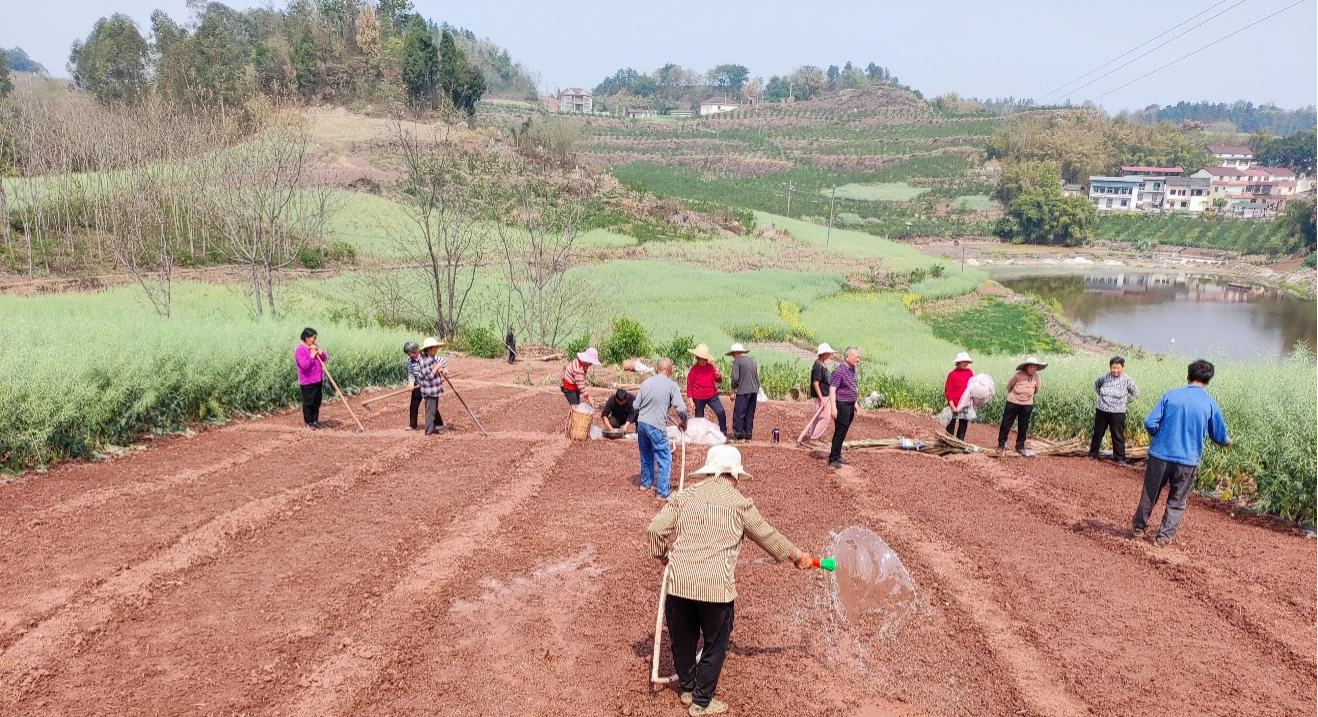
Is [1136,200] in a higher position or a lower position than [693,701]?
higher

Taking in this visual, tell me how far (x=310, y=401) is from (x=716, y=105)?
186 m

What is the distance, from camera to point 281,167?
20.4 meters

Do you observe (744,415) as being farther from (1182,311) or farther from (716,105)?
(716,105)

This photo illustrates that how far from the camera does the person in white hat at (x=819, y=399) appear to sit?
10.9 meters

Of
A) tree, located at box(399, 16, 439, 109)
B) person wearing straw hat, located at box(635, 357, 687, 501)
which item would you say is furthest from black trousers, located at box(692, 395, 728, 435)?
tree, located at box(399, 16, 439, 109)

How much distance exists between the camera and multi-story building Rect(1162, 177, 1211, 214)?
85.9 metres

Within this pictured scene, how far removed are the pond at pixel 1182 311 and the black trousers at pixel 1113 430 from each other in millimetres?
1837

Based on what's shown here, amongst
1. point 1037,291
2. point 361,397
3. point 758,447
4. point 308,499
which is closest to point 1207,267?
point 1037,291

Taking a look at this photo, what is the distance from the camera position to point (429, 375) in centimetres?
1163

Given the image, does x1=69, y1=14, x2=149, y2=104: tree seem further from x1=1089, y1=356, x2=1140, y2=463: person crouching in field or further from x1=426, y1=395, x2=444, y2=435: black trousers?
x1=1089, y1=356, x2=1140, y2=463: person crouching in field

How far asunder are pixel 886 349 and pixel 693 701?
965 inches

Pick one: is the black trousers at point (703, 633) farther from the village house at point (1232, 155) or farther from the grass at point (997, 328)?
the village house at point (1232, 155)

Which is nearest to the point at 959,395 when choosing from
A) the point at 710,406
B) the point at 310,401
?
the point at 710,406

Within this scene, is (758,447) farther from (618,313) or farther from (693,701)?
(618,313)
